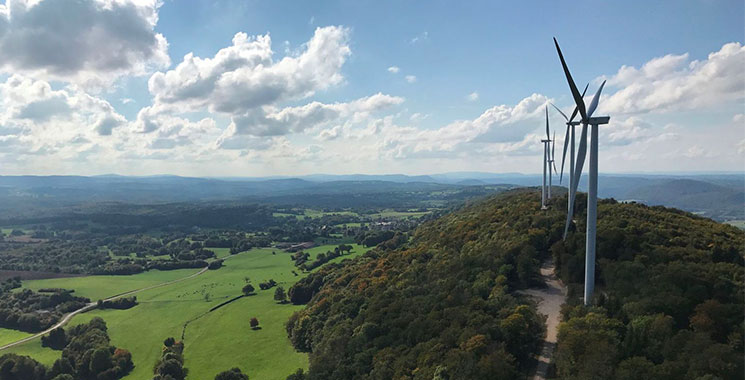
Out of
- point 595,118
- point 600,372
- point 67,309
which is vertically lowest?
point 67,309

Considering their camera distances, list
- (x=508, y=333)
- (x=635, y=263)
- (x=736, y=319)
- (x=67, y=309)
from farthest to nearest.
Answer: (x=67, y=309), (x=635, y=263), (x=508, y=333), (x=736, y=319)

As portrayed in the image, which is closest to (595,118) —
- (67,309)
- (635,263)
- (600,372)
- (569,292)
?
(635,263)

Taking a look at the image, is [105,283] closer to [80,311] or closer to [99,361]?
[80,311]

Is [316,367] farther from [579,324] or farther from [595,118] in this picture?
[595,118]

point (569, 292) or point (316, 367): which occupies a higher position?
point (569, 292)

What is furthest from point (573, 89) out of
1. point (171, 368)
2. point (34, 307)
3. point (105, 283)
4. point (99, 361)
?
point (105, 283)

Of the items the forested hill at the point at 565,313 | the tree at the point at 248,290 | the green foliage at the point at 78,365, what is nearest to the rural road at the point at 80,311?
the green foliage at the point at 78,365
